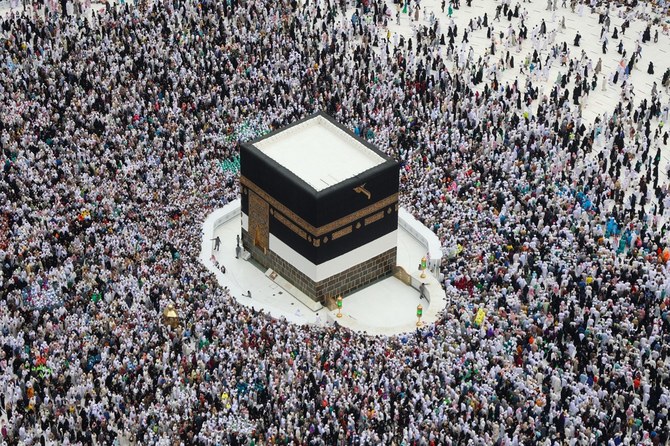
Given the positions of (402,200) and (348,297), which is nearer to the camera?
(348,297)

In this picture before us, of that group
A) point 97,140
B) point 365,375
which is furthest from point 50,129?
point 365,375

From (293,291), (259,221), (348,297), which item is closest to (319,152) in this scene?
(259,221)

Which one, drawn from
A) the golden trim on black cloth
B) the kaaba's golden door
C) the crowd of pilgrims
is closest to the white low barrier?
the crowd of pilgrims

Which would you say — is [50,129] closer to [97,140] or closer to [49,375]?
[97,140]

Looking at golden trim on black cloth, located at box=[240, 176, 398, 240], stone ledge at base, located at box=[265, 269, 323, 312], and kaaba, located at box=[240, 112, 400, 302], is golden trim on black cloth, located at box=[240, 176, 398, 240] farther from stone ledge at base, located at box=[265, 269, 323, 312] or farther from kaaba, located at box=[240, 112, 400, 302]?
stone ledge at base, located at box=[265, 269, 323, 312]

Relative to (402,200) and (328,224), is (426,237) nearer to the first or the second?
(402,200)

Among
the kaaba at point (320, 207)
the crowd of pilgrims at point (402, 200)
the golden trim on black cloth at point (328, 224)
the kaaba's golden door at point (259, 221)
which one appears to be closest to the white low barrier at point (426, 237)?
the crowd of pilgrims at point (402, 200)

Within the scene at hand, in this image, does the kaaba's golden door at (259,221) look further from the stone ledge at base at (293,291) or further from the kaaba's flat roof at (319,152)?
the kaaba's flat roof at (319,152)
